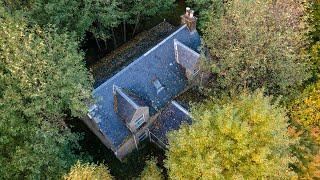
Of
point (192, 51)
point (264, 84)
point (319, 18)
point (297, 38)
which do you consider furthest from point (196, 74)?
point (319, 18)

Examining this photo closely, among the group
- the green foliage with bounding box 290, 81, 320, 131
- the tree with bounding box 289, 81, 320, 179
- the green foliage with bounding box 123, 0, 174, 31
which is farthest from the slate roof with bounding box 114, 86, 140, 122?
the green foliage with bounding box 290, 81, 320, 131

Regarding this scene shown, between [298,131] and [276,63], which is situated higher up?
[276,63]

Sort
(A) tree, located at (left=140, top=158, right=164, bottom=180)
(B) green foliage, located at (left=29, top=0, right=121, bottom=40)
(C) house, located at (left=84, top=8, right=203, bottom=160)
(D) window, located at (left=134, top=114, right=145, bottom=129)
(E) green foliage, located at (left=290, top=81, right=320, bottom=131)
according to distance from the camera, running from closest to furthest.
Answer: (A) tree, located at (left=140, top=158, right=164, bottom=180) < (E) green foliage, located at (left=290, top=81, right=320, bottom=131) < (B) green foliage, located at (left=29, top=0, right=121, bottom=40) < (C) house, located at (left=84, top=8, right=203, bottom=160) < (D) window, located at (left=134, top=114, right=145, bottom=129)

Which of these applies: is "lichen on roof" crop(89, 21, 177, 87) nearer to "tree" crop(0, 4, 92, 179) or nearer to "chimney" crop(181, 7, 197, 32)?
"chimney" crop(181, 7, 197, 32)

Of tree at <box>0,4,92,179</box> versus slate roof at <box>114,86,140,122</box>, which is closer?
tree at <box>0,4,92,179</box>

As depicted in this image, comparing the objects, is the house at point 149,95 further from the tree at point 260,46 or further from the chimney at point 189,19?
the tree at point 260,46

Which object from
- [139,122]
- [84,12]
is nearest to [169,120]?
[139,122]

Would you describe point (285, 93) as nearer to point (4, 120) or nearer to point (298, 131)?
point (298, 131)
